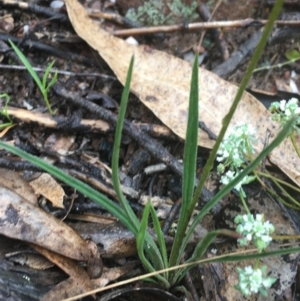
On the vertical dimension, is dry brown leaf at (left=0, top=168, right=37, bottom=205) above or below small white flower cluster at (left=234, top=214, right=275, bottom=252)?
below

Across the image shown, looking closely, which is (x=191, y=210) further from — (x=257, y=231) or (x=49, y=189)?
(x=49, y=189)

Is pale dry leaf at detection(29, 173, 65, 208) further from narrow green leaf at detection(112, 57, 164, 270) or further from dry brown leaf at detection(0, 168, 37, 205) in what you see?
narrow green leaf at detection(112, 57, 164, 270)

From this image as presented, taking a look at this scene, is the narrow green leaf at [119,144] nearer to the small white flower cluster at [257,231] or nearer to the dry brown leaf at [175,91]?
the small white flower cluster at [257,231]

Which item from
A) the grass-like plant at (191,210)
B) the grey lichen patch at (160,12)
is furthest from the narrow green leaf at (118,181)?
the grey lichen patch at (160,12)

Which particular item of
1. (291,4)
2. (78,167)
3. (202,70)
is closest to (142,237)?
(78,167)

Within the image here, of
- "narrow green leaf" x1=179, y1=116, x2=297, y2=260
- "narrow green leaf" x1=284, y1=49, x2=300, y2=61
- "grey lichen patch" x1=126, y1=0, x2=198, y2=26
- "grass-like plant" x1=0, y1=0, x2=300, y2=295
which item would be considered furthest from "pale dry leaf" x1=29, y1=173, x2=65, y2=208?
"narrow green leaf" x1=284, y1=49, x2=300, y2=61

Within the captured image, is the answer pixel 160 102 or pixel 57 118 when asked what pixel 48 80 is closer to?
pixel 57 118
